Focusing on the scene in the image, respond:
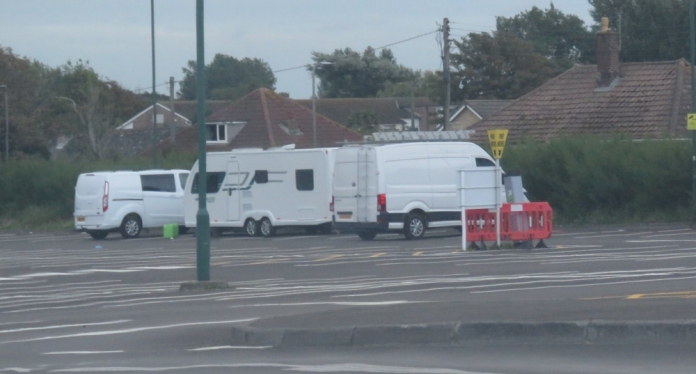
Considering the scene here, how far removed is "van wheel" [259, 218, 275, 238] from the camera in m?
30.9

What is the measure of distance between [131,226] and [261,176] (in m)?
4.85

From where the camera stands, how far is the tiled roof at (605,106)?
38.7 m

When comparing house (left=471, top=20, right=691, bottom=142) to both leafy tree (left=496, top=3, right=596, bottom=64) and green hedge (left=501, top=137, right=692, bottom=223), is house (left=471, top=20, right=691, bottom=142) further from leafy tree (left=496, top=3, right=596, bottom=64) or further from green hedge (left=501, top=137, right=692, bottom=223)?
leafy tree (left=496, top=3, right=596, bottom=64)

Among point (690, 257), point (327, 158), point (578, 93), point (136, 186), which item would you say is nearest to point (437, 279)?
point (690, 257)

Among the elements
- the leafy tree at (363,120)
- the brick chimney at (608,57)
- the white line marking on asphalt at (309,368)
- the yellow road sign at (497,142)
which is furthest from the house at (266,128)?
the white line marking on asphalt at (309,368)

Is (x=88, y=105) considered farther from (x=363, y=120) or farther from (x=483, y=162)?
(x=483, y=162)

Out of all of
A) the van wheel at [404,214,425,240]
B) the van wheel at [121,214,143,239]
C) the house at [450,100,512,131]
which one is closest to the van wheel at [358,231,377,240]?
the van wheel at [404,214,425,240]

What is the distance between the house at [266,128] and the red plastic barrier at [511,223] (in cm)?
3499

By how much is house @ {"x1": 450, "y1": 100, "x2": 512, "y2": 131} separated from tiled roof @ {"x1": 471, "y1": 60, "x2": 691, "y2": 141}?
65.0 ft

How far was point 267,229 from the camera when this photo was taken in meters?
31.0

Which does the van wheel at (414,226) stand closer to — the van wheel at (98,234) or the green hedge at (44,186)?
the van wheel at (98,234)

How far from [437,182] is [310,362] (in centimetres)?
1862

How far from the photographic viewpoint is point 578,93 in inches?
1686

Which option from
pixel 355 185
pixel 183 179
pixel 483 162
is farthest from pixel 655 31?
pixel 355 185
